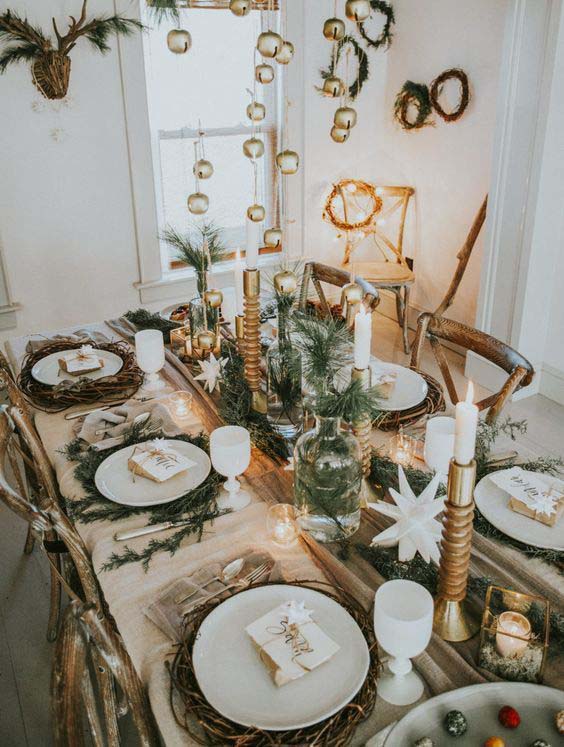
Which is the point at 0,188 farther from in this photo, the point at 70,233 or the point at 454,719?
the point at 454,719

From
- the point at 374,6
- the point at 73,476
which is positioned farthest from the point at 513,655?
the point at 374,6

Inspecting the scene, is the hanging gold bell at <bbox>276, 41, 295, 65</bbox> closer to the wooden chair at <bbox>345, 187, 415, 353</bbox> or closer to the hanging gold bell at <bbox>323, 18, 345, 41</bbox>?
the hanging gold bell at <bbox>323, 18, 345, 41</bbox>

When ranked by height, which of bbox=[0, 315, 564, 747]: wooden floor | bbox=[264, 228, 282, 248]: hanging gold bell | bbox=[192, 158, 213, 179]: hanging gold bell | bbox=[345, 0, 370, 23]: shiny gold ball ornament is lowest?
bbox=[0, 315, 564, 747]: wooden floor

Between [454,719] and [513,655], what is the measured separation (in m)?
0.14

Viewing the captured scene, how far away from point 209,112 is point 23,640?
2936 mm

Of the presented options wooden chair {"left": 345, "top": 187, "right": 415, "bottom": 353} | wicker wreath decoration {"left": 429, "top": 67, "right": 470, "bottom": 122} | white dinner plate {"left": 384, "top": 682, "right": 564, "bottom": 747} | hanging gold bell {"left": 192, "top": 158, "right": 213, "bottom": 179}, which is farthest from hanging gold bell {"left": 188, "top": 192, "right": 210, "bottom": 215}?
wicker wreath decoration {"left": 429, "top": 67, "right": 470, "bottom": 122}

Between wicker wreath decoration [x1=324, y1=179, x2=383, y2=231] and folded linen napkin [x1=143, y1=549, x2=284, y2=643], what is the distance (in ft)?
10.5

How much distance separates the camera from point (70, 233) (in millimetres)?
3621

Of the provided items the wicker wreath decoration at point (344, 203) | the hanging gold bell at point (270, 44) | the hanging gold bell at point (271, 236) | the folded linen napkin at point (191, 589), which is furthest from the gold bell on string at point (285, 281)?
the wicker wreath decoration at point (344, 203)

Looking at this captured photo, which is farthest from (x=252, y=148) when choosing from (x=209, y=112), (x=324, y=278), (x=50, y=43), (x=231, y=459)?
(x=209, y=112)

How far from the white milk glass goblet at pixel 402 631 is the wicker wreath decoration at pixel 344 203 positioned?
3396 mm

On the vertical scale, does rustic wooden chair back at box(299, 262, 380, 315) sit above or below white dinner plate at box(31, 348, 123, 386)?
above

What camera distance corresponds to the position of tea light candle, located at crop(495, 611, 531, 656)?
987 millimetres

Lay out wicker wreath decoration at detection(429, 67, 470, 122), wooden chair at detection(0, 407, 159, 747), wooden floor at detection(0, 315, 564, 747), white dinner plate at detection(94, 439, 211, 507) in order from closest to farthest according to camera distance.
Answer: wooden chair at detection(0, 407, 159, 747) → white dinner plate at detection(94, 439, 211, 507) → wooden floor at detection(0, 315, 564, 747) → wicker wreath decoration at detection(429, 67, 470, 122)
